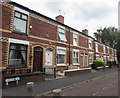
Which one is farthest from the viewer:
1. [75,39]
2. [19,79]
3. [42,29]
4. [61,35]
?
[75,39]

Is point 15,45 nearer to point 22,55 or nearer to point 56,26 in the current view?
point 22,55

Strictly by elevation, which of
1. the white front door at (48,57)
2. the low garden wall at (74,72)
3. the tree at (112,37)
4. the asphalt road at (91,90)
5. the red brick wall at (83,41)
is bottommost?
the asphalt road at (91,90)

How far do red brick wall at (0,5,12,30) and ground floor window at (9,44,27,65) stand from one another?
1593 millimetres

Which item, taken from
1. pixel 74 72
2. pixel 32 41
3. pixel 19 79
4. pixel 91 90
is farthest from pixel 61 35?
pixel 91 90

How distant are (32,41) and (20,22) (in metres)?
2.00

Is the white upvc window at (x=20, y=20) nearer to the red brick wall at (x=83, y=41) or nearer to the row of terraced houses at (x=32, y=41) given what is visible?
the row of terraced houses at (x=32, y=41)

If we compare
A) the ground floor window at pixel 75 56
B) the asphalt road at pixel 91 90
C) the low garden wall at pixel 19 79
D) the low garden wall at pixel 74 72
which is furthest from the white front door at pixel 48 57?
the asphalt road at pixel 91 90

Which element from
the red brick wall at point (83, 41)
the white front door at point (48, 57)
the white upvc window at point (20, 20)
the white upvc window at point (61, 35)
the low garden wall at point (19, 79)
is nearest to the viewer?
the low garden wall at point (19, 79)

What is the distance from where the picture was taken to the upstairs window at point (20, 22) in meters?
9.23

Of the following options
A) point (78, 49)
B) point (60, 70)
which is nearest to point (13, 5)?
point (60, 70)

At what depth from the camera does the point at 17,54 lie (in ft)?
30.0

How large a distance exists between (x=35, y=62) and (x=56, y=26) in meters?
5.30

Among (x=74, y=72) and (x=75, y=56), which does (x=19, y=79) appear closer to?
(x=74, y=72)

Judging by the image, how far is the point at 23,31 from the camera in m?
9.73
